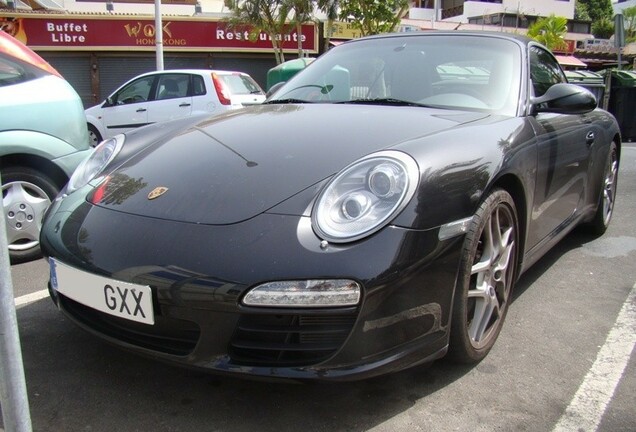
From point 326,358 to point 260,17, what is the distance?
62.1 feet

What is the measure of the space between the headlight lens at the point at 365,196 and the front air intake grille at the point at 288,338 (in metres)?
0.27

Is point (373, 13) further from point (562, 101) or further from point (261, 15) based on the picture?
point (562, 101)

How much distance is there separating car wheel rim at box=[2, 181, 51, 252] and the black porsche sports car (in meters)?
1.01

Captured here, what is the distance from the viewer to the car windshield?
2.91 meters

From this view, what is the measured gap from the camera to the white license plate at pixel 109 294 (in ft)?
6.19

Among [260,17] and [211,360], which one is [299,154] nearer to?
[211,360]

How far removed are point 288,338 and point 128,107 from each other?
9.18 m

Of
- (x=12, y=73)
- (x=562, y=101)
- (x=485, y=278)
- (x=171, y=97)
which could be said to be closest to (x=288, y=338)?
(x=485, y=278)

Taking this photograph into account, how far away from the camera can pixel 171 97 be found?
10086 millimetres

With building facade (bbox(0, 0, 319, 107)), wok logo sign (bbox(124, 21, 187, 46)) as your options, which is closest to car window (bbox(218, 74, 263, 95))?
building facade (bbox(0, 0, 319, 107))

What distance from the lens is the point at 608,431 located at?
197cm

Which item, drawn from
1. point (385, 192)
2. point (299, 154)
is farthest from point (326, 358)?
point (299, 154)

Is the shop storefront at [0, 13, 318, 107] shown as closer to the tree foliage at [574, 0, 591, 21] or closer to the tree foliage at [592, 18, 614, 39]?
the tree foliage at [592, 18, 614, 39]

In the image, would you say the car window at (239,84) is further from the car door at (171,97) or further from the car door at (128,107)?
the car door at (128,107)
